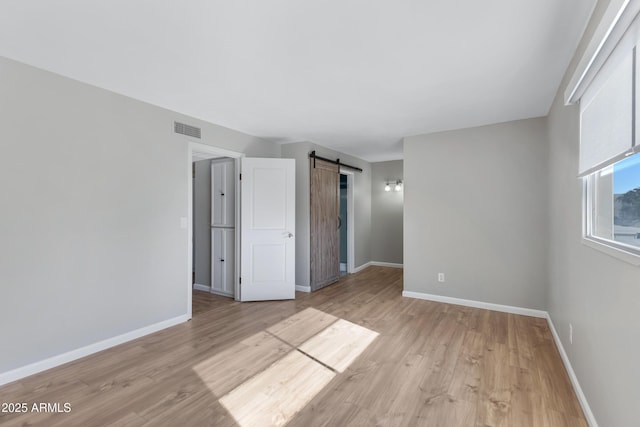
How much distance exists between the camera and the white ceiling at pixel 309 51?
5.54 ft

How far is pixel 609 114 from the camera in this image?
4.85 ft

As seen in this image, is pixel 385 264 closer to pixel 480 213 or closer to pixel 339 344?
pixel 480 213

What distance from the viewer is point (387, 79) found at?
2.55 meters

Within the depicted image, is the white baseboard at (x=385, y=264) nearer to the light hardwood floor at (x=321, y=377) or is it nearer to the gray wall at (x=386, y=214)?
the gray wall at (x=386, y=214)

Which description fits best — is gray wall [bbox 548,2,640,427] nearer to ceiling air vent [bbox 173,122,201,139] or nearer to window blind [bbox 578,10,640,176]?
window blind [bbox 578,10,640,176]

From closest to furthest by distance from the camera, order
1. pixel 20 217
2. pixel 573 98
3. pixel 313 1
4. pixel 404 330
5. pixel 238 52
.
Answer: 1. pixel 313 1
2. pixel 573 98
3. pixel 238 52
4. pixel 20 217
5. pixel 404 330

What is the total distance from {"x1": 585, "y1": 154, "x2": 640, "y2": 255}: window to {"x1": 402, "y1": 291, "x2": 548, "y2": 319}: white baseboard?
2.12 metres

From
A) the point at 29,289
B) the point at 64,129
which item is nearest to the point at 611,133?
the point at 64,129

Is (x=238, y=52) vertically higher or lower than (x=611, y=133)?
higher

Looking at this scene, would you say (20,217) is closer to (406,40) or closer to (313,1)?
(313,1)

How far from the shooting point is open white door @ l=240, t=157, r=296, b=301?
14.0ft

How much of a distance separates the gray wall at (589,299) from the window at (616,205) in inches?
3.7

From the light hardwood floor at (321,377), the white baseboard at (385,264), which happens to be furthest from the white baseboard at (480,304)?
the white baseboard at (385,264)

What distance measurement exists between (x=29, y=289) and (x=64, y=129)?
135cm
